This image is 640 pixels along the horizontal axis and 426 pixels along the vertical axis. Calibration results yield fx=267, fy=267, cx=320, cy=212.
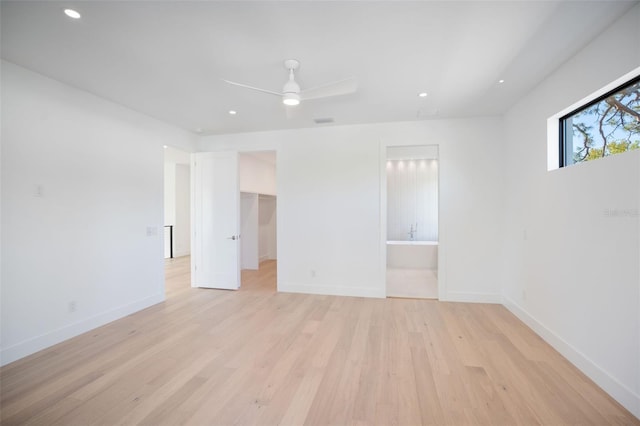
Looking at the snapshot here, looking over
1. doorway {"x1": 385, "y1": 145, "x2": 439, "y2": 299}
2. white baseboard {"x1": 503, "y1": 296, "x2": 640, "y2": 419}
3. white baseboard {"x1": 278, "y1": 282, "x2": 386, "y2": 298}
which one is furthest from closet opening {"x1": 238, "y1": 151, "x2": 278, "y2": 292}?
white baseboard {"x1": 503, "y1": 296, "x2": 640, "y2": 419}

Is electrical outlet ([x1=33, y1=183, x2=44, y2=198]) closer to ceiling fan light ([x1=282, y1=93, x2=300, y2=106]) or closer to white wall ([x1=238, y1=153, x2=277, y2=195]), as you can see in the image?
ceiling fan light ([x1=282, y1=93, x2=300, y2=106])

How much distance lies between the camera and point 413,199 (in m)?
7.72

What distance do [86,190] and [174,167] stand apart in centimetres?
553

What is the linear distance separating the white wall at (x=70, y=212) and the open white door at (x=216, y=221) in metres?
0.82

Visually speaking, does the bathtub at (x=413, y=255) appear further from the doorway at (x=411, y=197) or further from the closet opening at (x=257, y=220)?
the closet opening at (x=257, y=220)

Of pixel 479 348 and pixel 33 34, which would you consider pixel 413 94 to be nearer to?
pixel 479 348

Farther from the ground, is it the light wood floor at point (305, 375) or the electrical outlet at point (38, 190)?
the electrical outlet at point (38, 190)

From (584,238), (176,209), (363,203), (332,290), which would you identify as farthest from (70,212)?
(176,209)

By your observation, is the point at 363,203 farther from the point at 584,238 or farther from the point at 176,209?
the point at 176,209

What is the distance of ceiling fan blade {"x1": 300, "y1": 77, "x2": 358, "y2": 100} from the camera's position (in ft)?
7.72

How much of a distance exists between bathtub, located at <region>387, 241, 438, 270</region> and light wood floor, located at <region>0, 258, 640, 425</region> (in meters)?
2.92

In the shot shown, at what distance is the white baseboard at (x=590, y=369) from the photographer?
1869 mm

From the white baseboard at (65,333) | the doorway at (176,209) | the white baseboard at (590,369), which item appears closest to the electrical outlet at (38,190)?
the white baseboard at (65,333)

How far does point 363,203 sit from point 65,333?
413 centimetres
